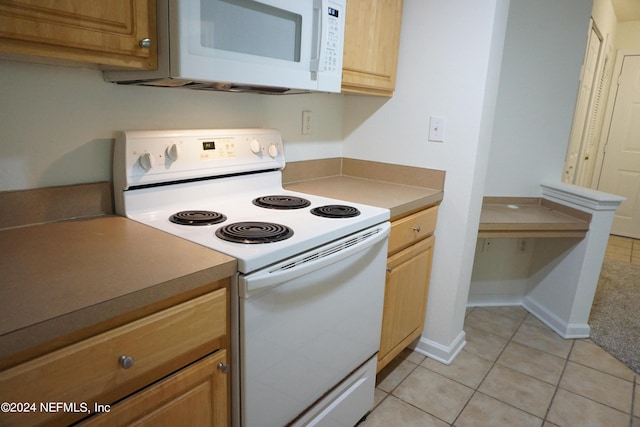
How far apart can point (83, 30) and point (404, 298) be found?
1.62 metres

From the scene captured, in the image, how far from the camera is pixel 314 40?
4.73 ft

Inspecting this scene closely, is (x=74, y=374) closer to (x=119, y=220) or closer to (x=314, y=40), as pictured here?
(x=119, y=220)

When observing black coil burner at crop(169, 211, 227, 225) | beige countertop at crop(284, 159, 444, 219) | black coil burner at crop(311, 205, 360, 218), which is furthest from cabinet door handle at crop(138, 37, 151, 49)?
beige countertop at crop(284, 159, 444, 219)

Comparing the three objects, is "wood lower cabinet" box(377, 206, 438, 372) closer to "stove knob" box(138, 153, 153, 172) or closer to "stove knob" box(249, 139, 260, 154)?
"stove knob" box(249, 139, 260, 154)

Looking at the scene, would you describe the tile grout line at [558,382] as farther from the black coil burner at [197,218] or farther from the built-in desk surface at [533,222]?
the black coil burner at [197,218]

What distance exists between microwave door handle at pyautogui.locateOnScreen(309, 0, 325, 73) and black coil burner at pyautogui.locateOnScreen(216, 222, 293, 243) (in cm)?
62

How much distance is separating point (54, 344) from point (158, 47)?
31.1 inches

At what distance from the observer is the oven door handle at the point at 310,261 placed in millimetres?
1021

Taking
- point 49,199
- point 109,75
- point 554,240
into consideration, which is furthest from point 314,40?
point 554,240

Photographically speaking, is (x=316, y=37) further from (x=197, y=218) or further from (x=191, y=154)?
(x=197, y=218)

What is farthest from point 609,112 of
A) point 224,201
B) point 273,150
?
point 224,201

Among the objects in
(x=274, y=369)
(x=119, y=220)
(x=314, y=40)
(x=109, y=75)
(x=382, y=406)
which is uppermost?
(x=314, y=40)

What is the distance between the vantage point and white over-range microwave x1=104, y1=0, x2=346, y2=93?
3.56 ft

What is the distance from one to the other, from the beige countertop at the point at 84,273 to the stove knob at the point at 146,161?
0.68 feet
